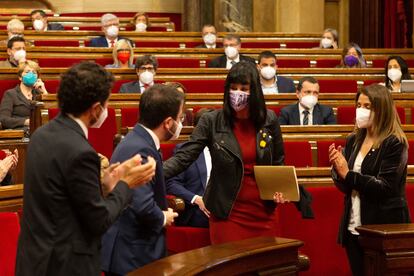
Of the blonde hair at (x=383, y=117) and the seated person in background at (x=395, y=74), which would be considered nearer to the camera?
the blonde hair at (x=383, y=117)

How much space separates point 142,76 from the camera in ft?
23.9

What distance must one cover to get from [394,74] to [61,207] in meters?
5.85

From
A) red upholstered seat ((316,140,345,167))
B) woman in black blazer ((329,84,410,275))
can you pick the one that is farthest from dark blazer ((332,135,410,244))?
red upholstered seat ((316,140,345,167))

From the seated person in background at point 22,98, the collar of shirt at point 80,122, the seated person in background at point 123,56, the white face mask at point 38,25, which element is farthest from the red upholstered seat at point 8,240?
the white face mask at point 38,25

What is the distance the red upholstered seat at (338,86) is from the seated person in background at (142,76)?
68.7 inches

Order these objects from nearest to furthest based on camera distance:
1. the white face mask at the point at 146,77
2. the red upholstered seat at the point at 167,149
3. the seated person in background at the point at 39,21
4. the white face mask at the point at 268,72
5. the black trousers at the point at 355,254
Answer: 1. the black trousers at the point at 355,254
2. the red upholstered seat at the point at 167,149
3. the white face mask at the point at 146,77
4. the white face mask at the point at 268,72
5. the seated person in background at the point at 39,21


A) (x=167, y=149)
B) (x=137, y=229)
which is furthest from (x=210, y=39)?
(x=137, y=229)

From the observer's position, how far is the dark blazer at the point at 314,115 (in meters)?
6.62

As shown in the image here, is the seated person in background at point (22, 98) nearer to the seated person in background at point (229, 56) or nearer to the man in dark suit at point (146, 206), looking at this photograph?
the seated person in background at point (229, 56)

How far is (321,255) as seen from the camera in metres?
4.59

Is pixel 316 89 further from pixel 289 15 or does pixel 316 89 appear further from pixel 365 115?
pixel 289 15

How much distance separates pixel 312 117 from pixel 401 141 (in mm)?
2841

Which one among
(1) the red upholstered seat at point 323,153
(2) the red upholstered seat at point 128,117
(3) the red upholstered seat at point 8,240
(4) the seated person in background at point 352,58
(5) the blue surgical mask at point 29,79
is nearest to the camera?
(3) the red upholstered seat at point 8,240

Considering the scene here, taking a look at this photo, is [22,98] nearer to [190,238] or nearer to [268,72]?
[268,72]
